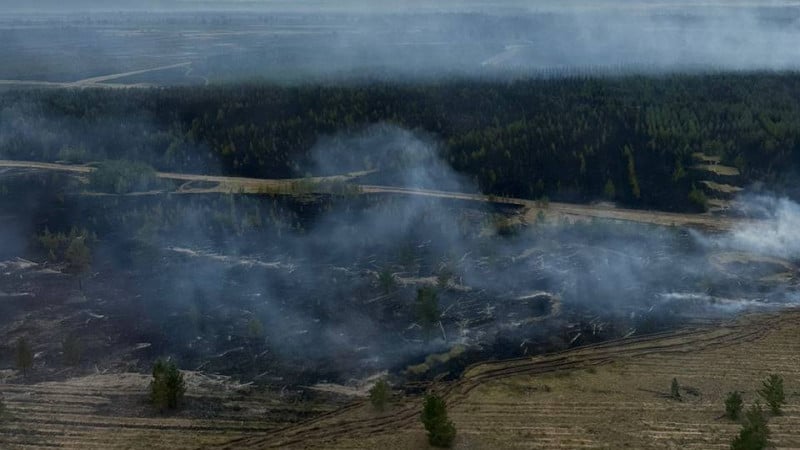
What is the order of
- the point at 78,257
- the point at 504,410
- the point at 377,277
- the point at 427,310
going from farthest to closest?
the point at 78,257
the point at 377,277
the point at 427,310
the point at 504,410

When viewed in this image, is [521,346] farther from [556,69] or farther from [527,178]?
[556,69]

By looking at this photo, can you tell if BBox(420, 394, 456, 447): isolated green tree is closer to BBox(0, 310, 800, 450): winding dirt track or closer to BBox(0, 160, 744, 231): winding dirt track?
BBox(0, 310, 800, 450): winding dirt track

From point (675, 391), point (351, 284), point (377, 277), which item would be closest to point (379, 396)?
point (675, 391)

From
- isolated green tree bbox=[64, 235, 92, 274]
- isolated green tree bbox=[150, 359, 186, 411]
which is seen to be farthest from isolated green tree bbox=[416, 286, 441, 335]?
isolated green tree bbox=[64, 235, 92, 274]

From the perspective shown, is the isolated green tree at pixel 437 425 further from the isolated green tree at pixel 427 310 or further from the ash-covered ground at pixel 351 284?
the isolated green tree at pixel 427 310

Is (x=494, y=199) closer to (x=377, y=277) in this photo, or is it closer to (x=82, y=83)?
(x=377, y=277)

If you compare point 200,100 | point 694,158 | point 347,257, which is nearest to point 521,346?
point 347,257
